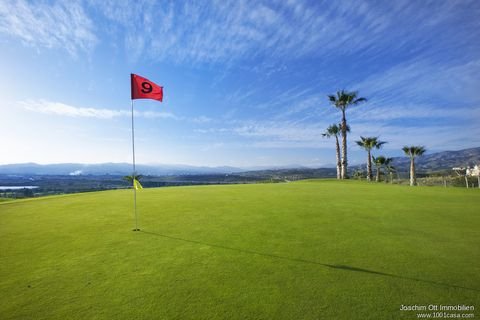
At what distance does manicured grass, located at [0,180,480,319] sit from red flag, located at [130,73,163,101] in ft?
16.5

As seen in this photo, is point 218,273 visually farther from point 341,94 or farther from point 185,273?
point 341,94

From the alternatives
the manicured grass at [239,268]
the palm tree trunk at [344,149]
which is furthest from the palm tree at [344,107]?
the manicured grass at [239,268]

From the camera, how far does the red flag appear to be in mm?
9845

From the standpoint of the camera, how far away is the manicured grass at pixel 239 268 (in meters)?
3.38

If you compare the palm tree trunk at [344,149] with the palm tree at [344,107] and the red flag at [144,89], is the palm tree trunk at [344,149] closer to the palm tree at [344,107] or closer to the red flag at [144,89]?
the palm tree at [344,107]

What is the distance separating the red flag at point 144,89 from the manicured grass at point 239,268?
5016 mm

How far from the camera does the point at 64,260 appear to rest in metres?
5.11

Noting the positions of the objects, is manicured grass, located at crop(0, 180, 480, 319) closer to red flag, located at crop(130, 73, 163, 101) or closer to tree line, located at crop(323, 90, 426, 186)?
red flag, located at crop(130, 73, 163, 101)

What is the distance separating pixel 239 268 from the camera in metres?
4.54

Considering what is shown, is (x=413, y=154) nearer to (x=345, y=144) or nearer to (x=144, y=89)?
(x=345, y=144)

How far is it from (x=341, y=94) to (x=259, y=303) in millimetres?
41707

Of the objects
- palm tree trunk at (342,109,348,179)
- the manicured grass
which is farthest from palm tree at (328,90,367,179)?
the manicured grass

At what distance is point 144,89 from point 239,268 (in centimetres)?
842

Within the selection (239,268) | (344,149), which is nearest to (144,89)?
(239,268)
